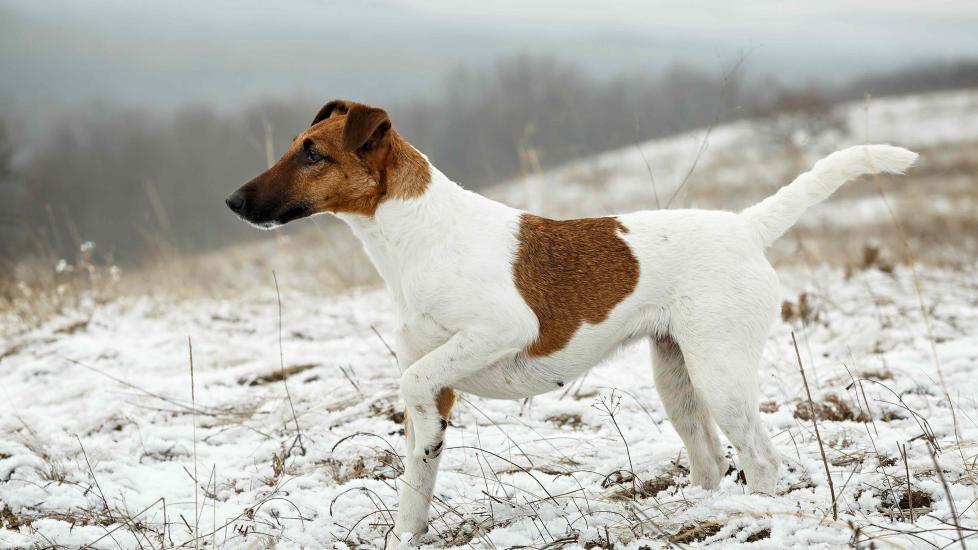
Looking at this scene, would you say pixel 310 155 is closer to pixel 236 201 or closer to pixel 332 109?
pixel 236 201

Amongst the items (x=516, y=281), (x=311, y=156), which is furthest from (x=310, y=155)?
(x=516, y=281)

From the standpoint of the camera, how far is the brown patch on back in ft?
11.8

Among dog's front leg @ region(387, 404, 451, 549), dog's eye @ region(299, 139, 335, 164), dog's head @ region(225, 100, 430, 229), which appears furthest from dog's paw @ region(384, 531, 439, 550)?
dog's eye @ region(299, 139, 335, 164)

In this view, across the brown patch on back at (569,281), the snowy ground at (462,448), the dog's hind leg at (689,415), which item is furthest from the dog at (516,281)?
the snowy ground at (462,448)

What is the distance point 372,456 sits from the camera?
14.3ft

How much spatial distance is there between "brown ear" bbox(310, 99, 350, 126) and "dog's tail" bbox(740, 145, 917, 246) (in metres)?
2.17

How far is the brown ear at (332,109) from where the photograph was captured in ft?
12.9

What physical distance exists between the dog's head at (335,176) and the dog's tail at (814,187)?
5.69ft

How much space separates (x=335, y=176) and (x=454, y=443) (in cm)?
196

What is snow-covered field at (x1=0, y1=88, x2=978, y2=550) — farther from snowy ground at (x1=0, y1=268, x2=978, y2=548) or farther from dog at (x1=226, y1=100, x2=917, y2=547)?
dog at (x1=226, y1=100, x2=917, y2=547)

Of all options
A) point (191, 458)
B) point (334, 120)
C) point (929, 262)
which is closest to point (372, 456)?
point (191, 458)

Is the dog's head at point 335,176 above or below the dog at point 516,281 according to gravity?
above

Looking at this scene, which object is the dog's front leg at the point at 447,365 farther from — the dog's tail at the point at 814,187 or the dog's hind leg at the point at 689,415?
the dog's tail at the point at 814,187

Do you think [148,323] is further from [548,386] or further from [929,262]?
[929,262]
